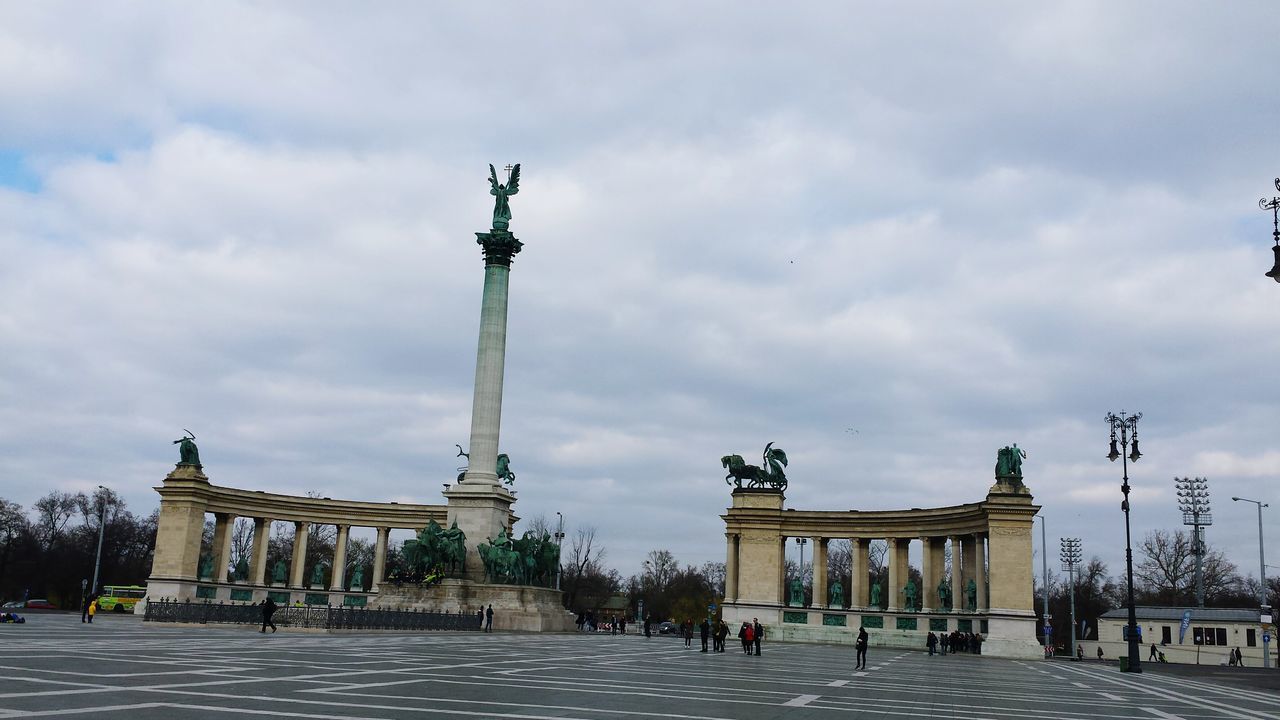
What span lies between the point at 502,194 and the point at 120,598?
4608 cm

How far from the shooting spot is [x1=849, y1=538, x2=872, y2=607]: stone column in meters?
68.3

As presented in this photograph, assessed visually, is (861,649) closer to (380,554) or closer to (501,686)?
(501,686)

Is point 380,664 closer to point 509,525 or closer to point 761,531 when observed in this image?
A: point 509,525

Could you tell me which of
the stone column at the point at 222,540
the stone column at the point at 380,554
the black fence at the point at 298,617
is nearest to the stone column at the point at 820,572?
the black fence at the point at 298,617

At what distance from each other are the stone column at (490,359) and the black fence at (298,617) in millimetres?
12152

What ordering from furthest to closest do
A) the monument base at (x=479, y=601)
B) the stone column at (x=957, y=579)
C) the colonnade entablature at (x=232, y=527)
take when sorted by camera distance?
→ the colonnade entablature at (x=232, y=527) → the stone column at (x=957, y=579) → the monument base at (x=479, y=601)

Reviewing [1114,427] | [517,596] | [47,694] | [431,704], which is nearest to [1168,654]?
[1114,427]

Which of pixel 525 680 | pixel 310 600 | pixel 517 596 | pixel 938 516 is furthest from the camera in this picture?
pixel 310 600

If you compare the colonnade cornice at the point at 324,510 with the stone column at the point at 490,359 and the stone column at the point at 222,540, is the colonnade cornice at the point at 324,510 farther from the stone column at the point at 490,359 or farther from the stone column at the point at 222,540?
the stone column at the point at 490,359

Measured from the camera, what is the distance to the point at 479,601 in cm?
5625

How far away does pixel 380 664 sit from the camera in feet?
82.9

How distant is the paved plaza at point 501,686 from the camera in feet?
50.3

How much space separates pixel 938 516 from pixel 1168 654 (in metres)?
22.3

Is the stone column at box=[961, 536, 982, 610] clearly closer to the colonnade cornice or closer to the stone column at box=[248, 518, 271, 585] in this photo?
the colonnade cornice
